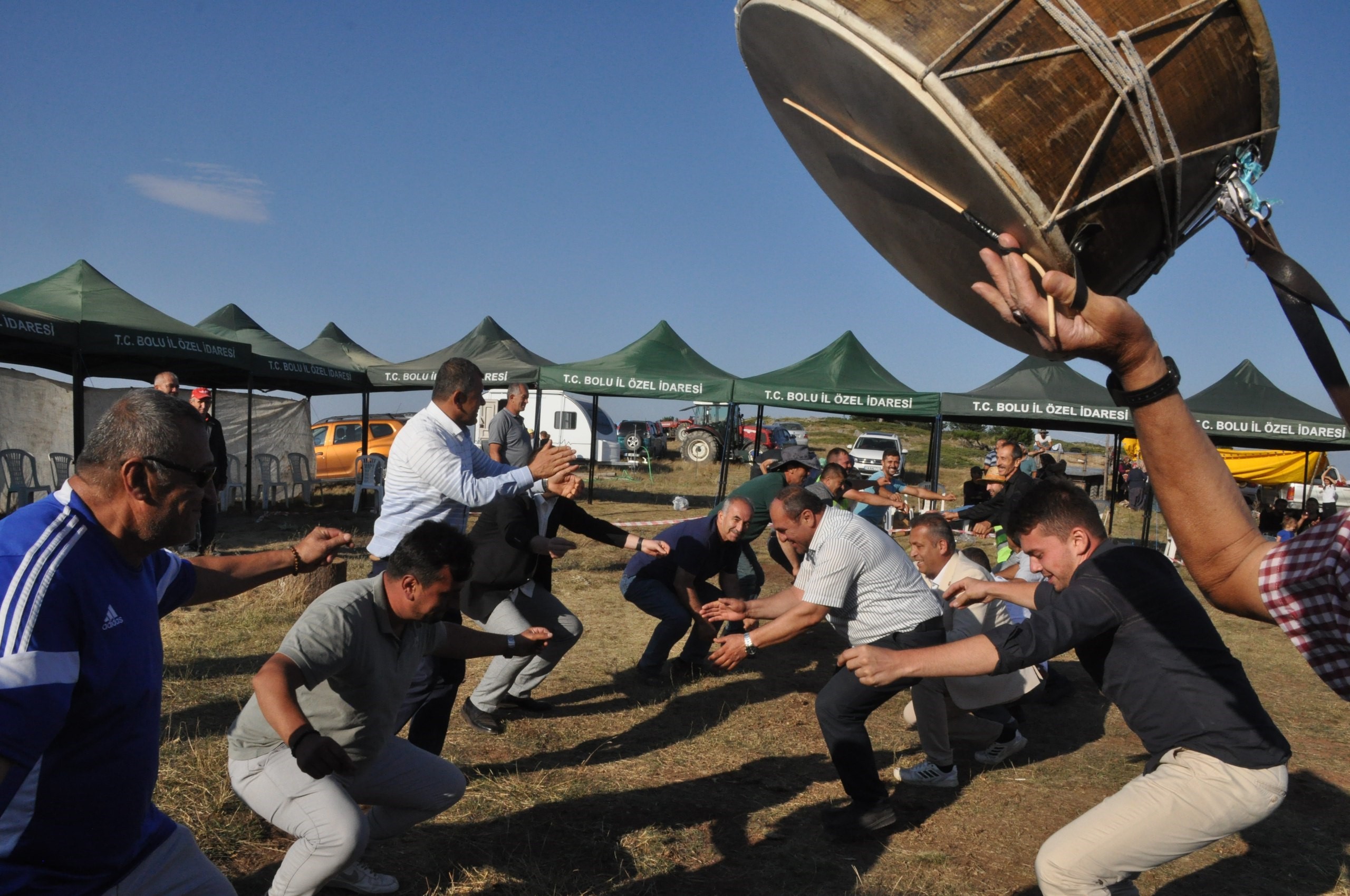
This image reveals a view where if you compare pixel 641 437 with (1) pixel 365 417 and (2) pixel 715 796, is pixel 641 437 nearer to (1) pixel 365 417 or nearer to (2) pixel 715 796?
(1) pixel 365 417

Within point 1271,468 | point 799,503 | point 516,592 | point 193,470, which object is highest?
point 193,470

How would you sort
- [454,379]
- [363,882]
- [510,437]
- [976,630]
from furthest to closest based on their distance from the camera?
[510,437]
[976,630]
[454,379]
[363,882]

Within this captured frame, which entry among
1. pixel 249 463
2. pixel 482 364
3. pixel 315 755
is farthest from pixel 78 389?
pixel 315 755

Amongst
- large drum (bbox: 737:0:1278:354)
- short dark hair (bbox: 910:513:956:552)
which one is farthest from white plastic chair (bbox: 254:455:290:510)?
large drum (bbox: 737:0:1278:354)

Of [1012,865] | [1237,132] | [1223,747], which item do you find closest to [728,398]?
[1012,865]

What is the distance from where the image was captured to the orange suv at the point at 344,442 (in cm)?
2272

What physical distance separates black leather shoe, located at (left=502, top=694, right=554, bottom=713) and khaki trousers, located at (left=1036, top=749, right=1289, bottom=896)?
4.02 m

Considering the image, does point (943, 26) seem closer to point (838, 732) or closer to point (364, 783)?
point (364, 783)

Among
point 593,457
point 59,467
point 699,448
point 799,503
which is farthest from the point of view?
point 699,448

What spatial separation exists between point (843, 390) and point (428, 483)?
519 inches

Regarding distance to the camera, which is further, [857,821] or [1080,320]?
[857,821]

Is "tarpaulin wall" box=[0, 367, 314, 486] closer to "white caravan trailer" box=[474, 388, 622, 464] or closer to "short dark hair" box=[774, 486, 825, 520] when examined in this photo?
"white caravan trailer" box=[474, 388, 622, 464]

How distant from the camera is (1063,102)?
1.62m

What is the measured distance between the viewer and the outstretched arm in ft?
5.30
